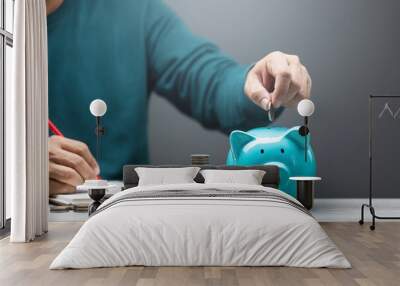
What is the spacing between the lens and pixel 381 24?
8.15 m

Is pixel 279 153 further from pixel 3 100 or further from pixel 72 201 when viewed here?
pixel 3 100

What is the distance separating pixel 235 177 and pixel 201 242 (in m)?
2.24

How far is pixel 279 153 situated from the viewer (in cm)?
760

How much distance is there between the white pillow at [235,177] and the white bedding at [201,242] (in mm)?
2010

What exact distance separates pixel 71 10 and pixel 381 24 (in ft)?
14.0

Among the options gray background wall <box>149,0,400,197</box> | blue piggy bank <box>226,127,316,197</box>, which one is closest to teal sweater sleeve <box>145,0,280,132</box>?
gray background wall <box>149,0,400,197</box>

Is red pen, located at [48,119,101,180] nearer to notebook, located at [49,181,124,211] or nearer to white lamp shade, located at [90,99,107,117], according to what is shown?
notebook, located at [49,181,124,211]

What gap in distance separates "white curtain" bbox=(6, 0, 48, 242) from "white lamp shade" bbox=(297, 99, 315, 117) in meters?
3.23

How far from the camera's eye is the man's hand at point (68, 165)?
8.09 m

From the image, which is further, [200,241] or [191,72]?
[191,72]

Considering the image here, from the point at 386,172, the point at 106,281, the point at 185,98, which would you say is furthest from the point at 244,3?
the point at 106,281

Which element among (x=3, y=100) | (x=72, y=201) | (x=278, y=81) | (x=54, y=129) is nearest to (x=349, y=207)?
(x=278, y=81)

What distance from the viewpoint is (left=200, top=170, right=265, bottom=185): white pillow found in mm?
6664

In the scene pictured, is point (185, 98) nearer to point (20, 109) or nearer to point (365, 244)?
point (20, 109)
